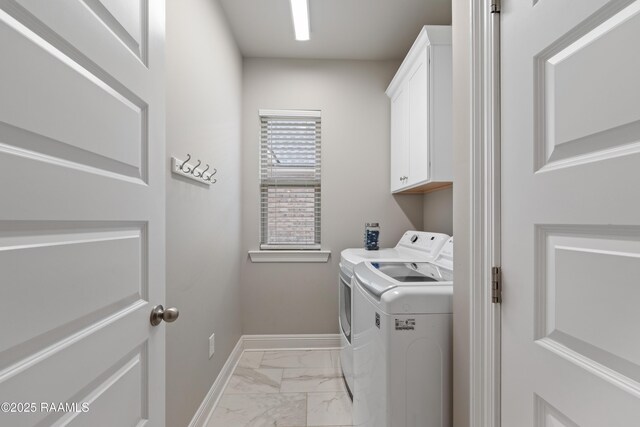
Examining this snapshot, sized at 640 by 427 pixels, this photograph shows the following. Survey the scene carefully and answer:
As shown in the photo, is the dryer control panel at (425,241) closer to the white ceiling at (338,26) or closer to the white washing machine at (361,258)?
the white washing machine at (361,258)

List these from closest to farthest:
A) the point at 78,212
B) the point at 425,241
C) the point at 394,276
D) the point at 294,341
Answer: the point at 78,212
the point at 394,276
the point at 425,241
the point at 294,341

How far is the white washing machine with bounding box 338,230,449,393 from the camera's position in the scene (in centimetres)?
208

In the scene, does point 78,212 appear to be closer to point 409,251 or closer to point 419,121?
point 419,121

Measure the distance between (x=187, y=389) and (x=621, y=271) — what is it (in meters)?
1.76

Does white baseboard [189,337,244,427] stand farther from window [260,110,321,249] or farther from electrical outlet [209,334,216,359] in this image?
window [260,110,321,249]

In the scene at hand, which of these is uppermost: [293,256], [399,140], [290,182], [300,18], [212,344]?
[300,18]

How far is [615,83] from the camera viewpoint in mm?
571

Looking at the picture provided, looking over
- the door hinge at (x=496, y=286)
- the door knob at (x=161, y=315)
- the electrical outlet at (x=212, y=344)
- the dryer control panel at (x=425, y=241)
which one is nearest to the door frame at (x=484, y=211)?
the door hinge at (x=496, y=286)

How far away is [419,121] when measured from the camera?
2129 mm

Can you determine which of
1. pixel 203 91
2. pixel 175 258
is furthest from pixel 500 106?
pixel 203 91

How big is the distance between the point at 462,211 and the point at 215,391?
1883 millimetres

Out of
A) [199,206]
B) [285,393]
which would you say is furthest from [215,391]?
[199,206]

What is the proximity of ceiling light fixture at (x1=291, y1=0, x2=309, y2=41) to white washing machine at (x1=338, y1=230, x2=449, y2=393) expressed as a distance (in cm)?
172

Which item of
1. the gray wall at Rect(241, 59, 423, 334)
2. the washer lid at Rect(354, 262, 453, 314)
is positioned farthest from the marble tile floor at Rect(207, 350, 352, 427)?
the washer lid at Rect(354, 262, 453, 314)
